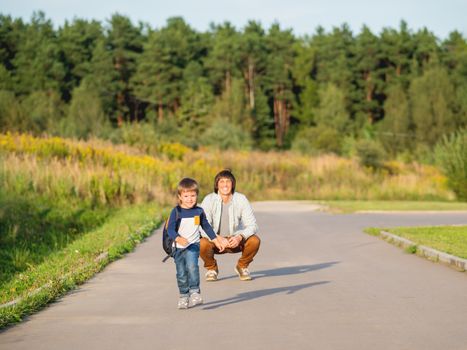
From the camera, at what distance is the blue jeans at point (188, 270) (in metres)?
8.96

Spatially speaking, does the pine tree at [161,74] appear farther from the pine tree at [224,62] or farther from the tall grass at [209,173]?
the tall grass at [209,173]

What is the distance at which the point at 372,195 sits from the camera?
126 ft

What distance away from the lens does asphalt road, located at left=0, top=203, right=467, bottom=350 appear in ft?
23.7

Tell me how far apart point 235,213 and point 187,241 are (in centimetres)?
213

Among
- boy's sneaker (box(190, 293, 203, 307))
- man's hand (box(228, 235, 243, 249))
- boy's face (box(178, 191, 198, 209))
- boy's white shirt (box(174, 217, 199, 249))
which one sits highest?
boy's face (box(178, 191, 198, 209))

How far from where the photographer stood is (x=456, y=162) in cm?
3525

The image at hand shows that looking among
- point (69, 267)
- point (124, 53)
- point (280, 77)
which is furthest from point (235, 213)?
point (124, 53)

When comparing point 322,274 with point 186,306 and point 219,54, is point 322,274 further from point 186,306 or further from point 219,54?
point 219,54

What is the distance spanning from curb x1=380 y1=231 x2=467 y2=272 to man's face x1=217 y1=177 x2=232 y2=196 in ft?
12.8

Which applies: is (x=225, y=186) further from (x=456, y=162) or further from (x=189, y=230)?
(x=456, y=162)

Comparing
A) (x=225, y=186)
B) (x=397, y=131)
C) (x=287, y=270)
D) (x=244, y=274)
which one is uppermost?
(x=397, y=131)

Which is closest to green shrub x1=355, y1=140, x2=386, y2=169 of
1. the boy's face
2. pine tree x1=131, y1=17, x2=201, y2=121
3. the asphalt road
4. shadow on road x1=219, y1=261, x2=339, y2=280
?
the asphalt road

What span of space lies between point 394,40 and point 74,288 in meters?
85.2

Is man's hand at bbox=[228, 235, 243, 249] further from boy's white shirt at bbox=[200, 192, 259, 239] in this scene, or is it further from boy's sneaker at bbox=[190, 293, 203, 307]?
boy's sneaker at bbox=[190, 293, 203, 307]
